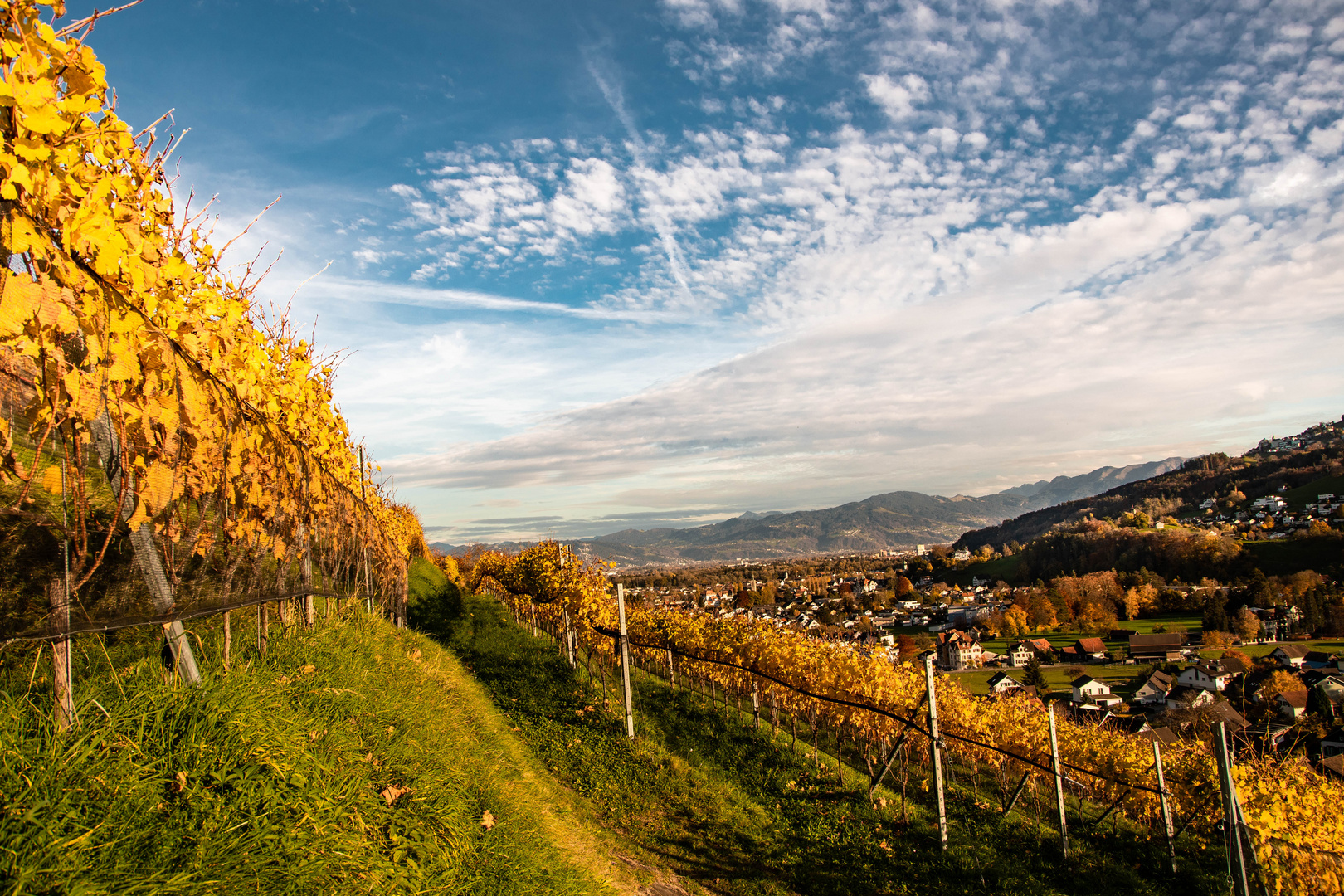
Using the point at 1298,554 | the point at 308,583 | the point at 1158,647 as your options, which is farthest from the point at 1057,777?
the point at 1298,554

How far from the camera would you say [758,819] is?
10070 millimetres

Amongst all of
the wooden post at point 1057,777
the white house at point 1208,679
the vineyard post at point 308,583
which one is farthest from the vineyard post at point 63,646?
the white house at point 1208,679

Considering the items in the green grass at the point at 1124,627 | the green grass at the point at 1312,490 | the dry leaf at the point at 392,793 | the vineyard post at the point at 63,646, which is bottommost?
the green grass at the point at 1124,627

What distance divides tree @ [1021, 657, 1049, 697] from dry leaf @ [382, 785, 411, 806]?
2885 inches

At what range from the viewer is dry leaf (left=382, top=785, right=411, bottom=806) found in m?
3.88

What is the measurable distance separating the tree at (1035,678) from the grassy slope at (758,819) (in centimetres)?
5806

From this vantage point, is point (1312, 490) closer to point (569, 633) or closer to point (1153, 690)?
point (1153, 690)

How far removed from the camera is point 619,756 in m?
10.8

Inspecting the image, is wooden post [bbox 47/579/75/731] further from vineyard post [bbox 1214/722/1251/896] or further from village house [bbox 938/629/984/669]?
village house [bbox 938/629/984/669]

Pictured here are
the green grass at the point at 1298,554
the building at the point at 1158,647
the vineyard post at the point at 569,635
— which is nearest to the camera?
the vineyard post at the point at 569,635

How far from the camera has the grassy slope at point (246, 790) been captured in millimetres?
2186

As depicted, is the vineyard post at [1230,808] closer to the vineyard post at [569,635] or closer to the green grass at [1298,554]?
the vineyard post at [569,635]

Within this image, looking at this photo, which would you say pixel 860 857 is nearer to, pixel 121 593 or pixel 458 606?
pixel 121 593

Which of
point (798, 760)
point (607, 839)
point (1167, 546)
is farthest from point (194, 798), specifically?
point (1167, 546)
